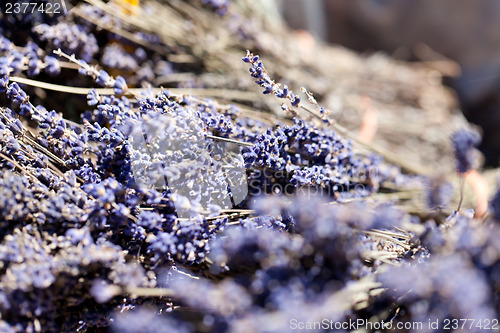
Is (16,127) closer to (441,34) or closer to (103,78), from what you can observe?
(103,78)

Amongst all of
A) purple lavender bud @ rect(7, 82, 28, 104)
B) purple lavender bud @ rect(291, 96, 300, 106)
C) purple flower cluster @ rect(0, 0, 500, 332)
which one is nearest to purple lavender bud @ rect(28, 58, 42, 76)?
purple flower cluster @ rect(0, 0, 500, 332)

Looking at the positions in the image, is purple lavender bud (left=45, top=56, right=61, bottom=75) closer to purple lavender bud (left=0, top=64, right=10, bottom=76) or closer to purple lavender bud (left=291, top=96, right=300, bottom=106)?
purple lavender bud (left=0, top=64, right=10, bottom=76)

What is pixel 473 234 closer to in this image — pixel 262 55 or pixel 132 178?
pixel 132 178

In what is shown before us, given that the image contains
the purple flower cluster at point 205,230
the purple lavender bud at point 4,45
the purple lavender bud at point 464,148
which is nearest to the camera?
the purple flower cluster at point 205,230

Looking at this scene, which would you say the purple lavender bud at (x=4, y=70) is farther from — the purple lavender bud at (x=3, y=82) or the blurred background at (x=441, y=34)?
the blurred background at (x=441, y=34)

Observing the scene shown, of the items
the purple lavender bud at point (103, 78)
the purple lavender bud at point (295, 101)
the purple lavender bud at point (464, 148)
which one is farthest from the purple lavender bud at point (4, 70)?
the purple lavender bud at point (464, 148)

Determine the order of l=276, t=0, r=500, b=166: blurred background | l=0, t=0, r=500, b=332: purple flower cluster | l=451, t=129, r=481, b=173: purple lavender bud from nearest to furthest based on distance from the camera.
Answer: l=0, t=0, r=500, b=332: purple flower cluster
l=451, t=129, r=481, b=173: purple lavender bud
l=276, t=0, r=500, b=166: blurred background
